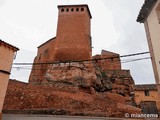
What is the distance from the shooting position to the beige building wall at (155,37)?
7430 millimetres

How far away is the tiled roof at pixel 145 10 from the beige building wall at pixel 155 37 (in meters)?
0.22

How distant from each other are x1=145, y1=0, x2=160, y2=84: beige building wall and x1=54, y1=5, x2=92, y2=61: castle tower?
14196 mm

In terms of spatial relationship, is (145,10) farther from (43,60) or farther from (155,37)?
(43,60)

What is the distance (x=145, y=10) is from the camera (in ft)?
27.6

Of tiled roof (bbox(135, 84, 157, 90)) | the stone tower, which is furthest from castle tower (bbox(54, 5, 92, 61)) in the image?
tiled roof (bbox(135, 84, 157, 90))

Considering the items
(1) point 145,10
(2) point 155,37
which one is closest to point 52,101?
(2) point 155,37

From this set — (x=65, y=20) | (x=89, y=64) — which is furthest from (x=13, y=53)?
(x=65, y=20)

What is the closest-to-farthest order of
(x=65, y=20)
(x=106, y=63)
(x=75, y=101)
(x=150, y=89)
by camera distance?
(x=75, y=101) → (x=65, y=20) → (x=150, y=89) → (x=106, y=63)

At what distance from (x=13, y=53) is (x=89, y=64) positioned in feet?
43.4

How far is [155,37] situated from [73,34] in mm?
16490

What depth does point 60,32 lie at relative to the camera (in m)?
23.9

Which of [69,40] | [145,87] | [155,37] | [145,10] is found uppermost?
[69,40]

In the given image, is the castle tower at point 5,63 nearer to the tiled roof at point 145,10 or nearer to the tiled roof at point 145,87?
the tiled roof at point 145,10

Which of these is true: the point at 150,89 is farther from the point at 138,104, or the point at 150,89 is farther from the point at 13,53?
the point at 13,53
